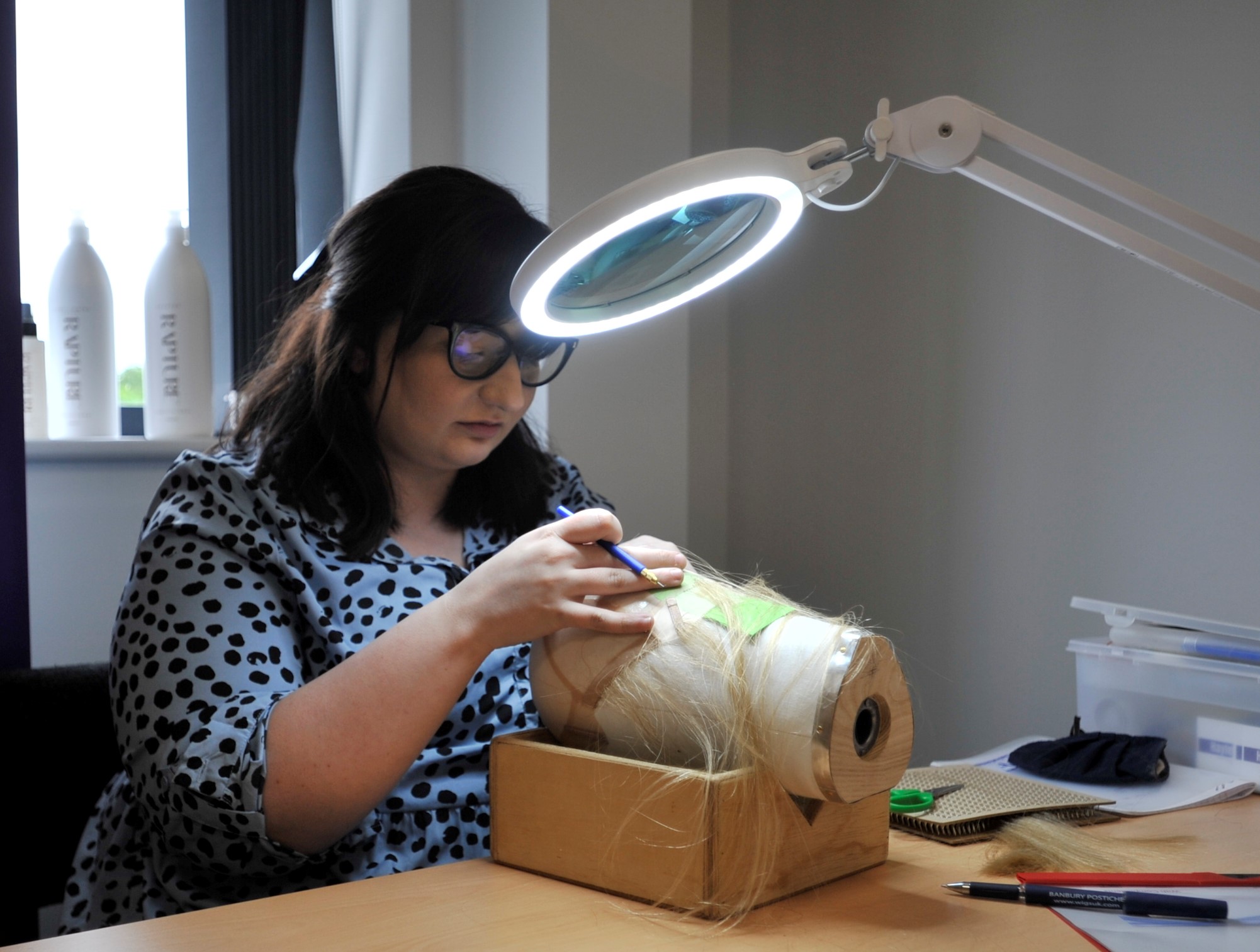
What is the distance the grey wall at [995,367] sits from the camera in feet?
4.96

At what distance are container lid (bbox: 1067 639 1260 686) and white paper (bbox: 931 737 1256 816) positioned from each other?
11cm

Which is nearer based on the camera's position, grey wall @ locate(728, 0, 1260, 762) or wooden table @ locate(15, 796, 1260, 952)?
wooden table @ locate(15, 796, 1260, 952)

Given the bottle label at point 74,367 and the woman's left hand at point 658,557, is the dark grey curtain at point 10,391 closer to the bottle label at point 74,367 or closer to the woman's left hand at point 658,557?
the bottle label at point 74,367

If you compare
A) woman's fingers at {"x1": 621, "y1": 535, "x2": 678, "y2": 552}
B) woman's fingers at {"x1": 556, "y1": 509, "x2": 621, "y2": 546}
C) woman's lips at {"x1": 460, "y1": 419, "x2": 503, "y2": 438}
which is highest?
woman's lips at {"x1": 460, "y1": 419, "x2": 503, "y2": 438}

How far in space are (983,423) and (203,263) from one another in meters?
1.37

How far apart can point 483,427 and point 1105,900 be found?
760 millimetres

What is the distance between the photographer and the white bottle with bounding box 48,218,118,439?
162cm

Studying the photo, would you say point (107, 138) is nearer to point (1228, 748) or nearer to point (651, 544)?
point (651, 544)

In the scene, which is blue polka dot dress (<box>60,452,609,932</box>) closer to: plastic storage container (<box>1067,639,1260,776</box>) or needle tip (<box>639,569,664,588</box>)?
needle tip (<box>639,569,664,588</box>)

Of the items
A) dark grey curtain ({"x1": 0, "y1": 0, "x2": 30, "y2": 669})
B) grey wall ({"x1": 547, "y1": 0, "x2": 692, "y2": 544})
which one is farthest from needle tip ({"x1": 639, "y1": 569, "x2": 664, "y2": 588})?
grey wall ({"x1": 547, "y1": 0, "x2": 692, "y2": 544})

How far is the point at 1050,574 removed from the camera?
5.64 feet

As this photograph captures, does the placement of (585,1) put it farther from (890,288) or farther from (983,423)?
(983,423)

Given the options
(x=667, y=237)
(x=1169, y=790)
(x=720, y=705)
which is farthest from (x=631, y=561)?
(x=1169, y=790)

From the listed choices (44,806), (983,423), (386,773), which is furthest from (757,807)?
(983,423)
